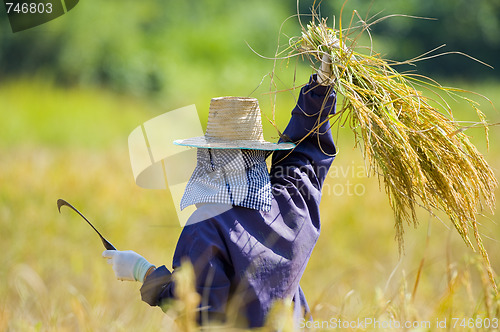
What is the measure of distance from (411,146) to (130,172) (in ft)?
17.9

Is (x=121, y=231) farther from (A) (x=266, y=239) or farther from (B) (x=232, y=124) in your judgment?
(A) (x=266, y=239)

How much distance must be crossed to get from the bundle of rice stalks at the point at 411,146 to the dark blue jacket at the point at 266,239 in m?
0.12

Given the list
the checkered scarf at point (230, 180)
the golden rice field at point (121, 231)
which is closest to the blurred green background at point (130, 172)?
the golden rice field at point (121, 231)

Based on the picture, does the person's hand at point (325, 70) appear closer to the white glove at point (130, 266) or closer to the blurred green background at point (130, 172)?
the blurred green background at point (130, 172)

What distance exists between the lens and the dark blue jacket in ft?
5.56

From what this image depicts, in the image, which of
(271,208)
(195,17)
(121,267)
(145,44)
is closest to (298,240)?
(271,208)

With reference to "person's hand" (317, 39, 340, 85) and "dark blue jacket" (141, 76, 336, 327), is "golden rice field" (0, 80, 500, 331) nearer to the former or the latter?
"dark blue jacket" (141, 76, 336, 327)

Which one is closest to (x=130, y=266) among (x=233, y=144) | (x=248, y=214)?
(x=248, y=214)

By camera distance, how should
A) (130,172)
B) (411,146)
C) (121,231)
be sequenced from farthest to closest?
(130,172) < (121,231) < (411,146)

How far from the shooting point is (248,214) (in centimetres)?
180

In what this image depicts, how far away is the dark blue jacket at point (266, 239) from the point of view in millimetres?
1693

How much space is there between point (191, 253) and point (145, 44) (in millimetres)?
14493

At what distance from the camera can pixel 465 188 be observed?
1.88 meters

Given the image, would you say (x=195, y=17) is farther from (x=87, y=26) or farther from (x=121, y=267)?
(x=121, y=267)
